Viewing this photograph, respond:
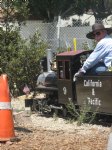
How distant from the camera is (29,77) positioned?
13.4 metres

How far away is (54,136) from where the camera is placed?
816cm

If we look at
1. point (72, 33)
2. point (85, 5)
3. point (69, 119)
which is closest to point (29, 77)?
point (69, 119)

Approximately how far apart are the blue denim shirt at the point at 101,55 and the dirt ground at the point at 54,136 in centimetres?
100

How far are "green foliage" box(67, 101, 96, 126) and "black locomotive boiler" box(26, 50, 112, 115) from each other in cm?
9

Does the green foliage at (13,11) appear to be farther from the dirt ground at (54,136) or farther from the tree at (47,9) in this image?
the tree at (47,9)

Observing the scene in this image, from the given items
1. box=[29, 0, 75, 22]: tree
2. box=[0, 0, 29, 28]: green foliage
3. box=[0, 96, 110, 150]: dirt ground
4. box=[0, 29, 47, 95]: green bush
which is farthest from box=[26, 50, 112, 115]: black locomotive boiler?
box=[29, 0, 75, 22]: tree

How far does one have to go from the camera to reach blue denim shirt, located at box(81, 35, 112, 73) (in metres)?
9.33

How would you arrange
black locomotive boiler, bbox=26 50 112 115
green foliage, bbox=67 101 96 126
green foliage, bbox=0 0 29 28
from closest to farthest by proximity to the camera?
black locomotive boiler, bbox=26 50 112 115
green foliage, bbox=67 101 96 126
green foliage, bbox=0 0 29 28

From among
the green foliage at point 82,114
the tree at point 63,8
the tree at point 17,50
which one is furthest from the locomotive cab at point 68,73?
the tree at point 63,8

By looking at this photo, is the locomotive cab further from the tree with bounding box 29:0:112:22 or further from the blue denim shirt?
the tree with bounding box 29:0:112:22

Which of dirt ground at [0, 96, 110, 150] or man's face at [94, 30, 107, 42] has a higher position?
man's face at [94, 30, 107, 42]

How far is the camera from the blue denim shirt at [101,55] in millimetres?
9328

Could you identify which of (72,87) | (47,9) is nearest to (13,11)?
(72,87)

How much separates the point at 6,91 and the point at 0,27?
22.1ft
